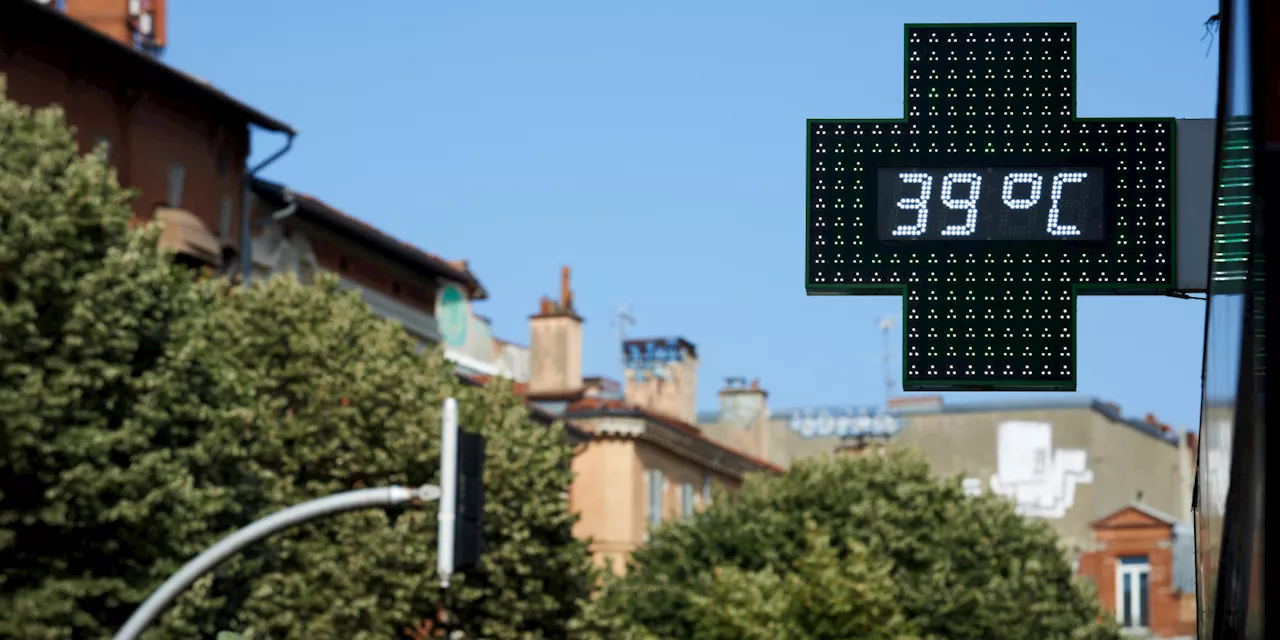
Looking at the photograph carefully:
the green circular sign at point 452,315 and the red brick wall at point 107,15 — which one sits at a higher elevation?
the red brick wall at point 107,15

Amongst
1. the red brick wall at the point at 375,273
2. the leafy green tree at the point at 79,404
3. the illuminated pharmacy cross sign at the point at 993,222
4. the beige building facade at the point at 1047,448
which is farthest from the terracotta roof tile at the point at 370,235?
the illuminated pharmacy cross sign at the point at 993,222

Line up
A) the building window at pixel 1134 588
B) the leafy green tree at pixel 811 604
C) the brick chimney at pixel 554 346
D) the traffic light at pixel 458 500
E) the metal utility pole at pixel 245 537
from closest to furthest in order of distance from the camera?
the metal utility pole at pixel 245 537 < the traffic light at pixel 458 500 < the leafy green tree at pixel 811 604 < the brick chimney at pixel 554 346 < the building window at pixel 1134 588

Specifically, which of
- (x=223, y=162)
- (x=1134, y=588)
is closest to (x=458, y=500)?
(x=223, y=162)

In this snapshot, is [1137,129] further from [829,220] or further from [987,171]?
[829,220]

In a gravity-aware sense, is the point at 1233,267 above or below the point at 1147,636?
above

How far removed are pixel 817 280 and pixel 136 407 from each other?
846 inches

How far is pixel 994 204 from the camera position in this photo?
11203mm

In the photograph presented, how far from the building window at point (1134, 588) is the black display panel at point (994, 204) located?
88.8m

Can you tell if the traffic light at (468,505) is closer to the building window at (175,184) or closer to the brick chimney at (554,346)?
the building window at (175,184)

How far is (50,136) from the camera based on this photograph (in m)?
32.2

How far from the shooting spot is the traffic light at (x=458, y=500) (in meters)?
18.8

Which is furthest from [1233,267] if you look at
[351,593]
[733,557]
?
[733,557]

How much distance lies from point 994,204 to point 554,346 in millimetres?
73271

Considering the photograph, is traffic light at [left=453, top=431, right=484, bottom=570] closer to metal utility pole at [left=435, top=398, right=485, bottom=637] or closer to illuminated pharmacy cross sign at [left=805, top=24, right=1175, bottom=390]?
metal utility pole at [left=435, top=398, right=485, bottom=637]
